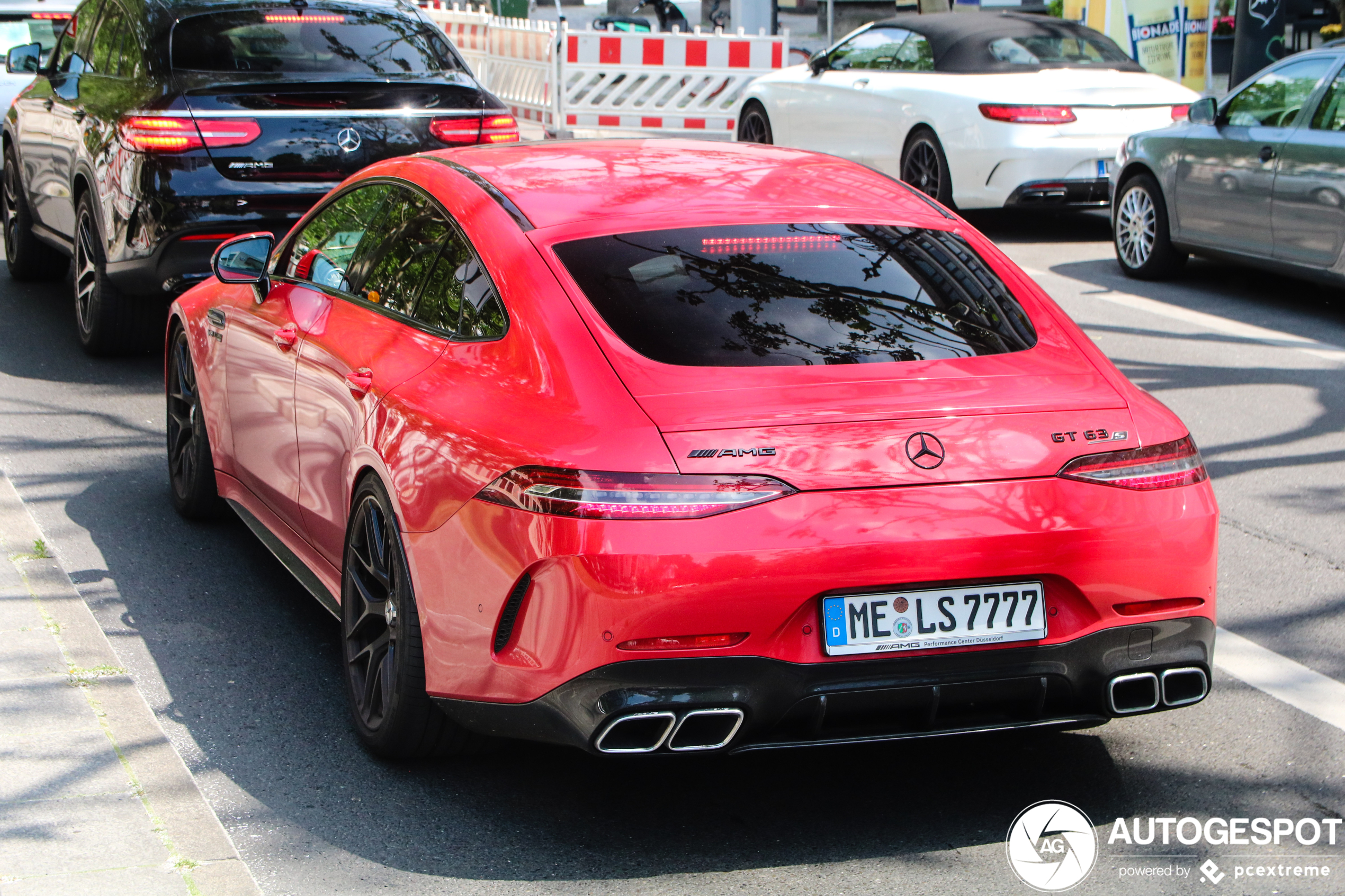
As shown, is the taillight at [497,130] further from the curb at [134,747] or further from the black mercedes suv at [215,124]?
the curb at [134,747]

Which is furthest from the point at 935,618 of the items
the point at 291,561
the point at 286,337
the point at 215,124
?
the point at 215,124

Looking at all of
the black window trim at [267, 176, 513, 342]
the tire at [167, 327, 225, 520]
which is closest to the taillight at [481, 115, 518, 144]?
the tire at [167, 327, 225, 520]

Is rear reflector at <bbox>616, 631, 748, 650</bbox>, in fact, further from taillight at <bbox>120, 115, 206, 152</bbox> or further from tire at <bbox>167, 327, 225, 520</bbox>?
taillight at <bbox>120, 115, 206, 152</bbox>

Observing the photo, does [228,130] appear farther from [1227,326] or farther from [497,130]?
[1227,326]

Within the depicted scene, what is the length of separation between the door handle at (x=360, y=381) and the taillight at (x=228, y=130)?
3915 millimetres

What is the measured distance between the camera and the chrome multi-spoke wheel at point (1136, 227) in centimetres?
1134

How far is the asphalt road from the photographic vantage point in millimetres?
3572

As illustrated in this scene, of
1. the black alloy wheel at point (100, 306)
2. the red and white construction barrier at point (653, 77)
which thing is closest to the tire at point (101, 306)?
the black alloy wheel at point (100, 306)

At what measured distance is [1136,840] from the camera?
3.74m

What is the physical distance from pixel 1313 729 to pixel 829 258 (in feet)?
5.95

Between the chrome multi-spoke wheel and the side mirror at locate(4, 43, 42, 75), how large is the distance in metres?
7.30

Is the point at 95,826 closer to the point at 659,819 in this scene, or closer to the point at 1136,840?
the point at 659,819

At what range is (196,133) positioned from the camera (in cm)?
785

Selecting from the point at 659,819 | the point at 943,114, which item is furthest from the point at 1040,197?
the point at 659,819
